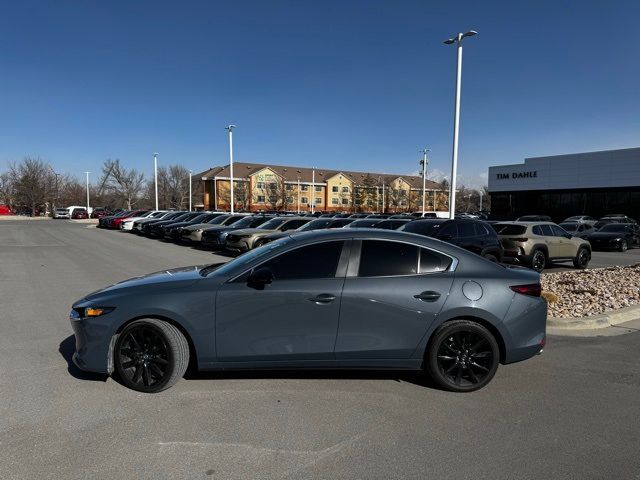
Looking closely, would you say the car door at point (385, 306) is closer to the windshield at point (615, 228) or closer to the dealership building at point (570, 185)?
the windshield at point (615, 228)

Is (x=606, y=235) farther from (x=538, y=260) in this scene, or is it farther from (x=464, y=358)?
(x=464, y=358)

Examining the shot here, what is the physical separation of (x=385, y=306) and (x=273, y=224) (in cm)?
1590

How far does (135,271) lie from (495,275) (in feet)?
33.6

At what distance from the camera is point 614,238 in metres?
22.4

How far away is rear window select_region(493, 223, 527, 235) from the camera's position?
13959 millimetres

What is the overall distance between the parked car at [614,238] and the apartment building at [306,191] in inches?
2569

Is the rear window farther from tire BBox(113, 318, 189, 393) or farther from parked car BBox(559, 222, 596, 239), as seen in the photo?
tire BBox(113, 318, 189, 393)

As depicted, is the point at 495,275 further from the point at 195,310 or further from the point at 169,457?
the point at 169,457

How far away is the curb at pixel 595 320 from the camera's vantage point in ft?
22.1

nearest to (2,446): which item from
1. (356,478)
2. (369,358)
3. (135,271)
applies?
(356,478)

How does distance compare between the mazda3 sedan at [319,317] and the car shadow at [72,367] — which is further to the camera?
the car shadow at [72,367]

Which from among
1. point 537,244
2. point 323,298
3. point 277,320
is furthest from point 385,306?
point 537,244

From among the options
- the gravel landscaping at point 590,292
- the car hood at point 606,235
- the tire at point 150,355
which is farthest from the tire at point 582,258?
the tire at point 150,355

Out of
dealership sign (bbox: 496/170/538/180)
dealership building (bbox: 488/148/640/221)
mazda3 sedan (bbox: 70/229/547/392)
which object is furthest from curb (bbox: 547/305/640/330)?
dealership sign (bbox: 496/170/538/180)
